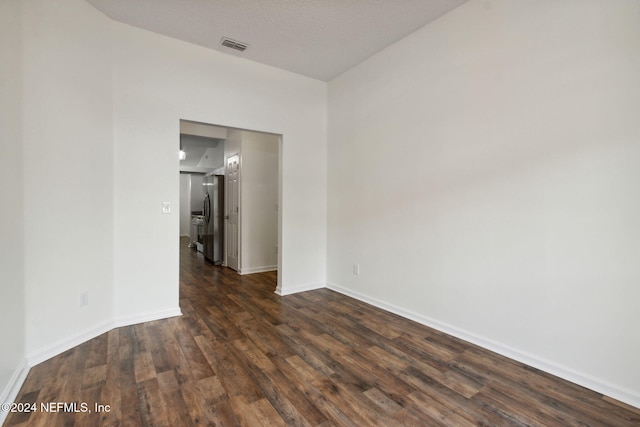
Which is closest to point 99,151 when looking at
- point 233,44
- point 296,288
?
point 233,44

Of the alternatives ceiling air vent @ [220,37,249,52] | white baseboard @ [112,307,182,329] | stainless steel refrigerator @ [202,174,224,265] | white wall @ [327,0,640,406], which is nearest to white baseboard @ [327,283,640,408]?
white wall @ [327,0,640,406]

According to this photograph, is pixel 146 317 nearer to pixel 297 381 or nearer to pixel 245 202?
pixel 297 381

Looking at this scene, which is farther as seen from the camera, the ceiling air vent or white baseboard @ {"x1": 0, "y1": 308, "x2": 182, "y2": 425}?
the ceiling air vent

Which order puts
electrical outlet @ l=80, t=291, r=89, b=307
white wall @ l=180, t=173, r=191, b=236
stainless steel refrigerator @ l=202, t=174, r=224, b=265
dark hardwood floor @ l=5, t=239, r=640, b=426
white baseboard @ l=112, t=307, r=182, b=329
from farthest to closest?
white wall @ l=180, t=173, r=191, b=236
stainless steel refrigerator @ l=202, t=174, r=224, b=265
white baseboard @ l=112, t=307, r=182, b=329
electrical outlet @ l=80, t=291, r=89, b=307
dark hardwood floor @ l=5, t=239, r=640, b=426

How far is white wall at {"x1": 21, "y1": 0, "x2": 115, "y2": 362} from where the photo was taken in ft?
7.24

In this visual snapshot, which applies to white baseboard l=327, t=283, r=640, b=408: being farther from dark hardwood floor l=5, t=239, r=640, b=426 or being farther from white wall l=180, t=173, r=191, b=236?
white wall l=180, t=173, r=191, b=236

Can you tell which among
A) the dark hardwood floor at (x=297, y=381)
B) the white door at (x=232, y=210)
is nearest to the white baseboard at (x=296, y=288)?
the dark hardwood floor at (x=297, y=381)

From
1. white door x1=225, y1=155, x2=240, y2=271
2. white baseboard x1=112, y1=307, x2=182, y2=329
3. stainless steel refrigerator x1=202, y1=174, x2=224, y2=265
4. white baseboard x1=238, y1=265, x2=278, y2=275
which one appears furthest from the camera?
stainless steel refrigerator x1=202, y1=174, x2=224, y2=265

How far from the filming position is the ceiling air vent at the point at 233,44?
319cm

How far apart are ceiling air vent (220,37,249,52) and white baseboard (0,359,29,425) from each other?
3272 mm

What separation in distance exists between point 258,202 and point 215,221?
1.28 metres

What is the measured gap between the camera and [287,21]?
287 cm

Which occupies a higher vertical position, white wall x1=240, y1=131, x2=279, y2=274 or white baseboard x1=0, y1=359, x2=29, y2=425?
white wall x1=240, y1=131, x2=279, y2=274

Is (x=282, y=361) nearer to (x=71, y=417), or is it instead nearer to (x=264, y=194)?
(x=71, y=417)
